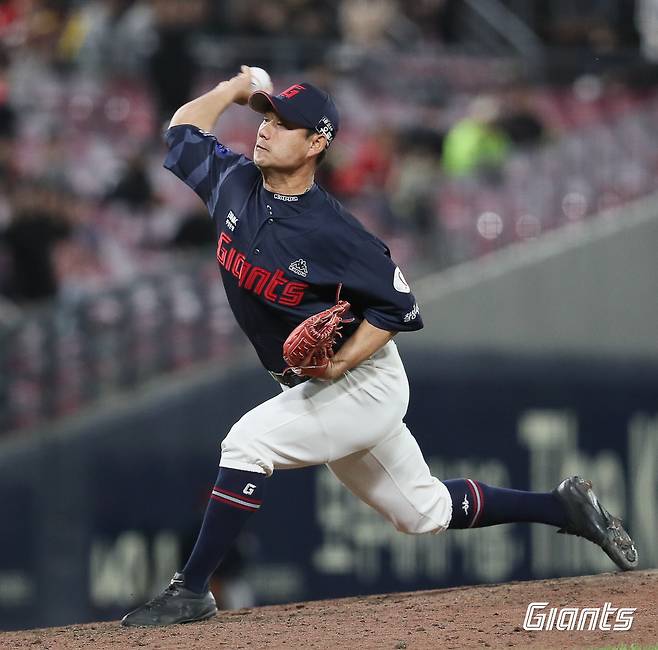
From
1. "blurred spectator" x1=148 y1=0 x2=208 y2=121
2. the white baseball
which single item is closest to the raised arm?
the white baseball

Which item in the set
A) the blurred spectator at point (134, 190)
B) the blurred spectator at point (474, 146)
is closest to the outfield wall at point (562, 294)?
the blurred spectator at point (474, 146)

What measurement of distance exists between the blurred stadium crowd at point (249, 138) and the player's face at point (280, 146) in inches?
143

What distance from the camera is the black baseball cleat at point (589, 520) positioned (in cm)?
479

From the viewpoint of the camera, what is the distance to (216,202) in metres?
4.37

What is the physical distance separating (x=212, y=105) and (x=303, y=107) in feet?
1.68

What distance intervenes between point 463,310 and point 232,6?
2996 millimetres

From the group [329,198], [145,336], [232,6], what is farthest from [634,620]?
[232,6]

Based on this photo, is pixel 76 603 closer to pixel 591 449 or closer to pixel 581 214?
pixel 591 449

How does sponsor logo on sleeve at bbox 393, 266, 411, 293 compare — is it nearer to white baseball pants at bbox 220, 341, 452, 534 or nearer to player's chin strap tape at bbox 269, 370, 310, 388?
white baseball pants at bbox 220, 341, 452, 534

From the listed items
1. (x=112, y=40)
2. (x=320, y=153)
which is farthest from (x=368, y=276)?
(x=112, y=40)

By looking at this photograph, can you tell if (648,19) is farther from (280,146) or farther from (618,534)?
(280,146)

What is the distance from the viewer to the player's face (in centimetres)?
417

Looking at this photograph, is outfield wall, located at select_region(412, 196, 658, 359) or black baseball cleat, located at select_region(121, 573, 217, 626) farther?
outfield wall, located at select_region(412, 196, 658, 359)

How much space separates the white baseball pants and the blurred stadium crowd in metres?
3.54
